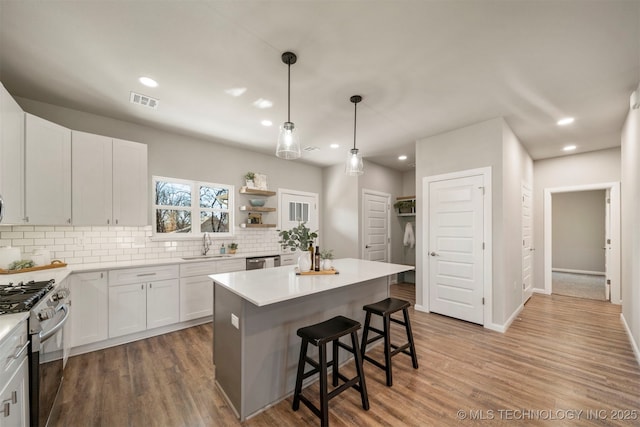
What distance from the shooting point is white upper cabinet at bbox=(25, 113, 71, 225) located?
2512mm

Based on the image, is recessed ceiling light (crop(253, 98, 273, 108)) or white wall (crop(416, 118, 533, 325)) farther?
white wall (crop(416, 118, 533, 325))

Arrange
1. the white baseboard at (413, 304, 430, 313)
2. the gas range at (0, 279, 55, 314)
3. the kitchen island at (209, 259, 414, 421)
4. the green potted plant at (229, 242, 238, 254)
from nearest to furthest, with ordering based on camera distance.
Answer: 1. the gas range at (0, 279, 55, 314)
2. the kitchen island at (209, 259, 414, 421)
3. the white baseboard at (413, 304, 430, 313)
4. the green potted plant at (229, 242, 238, 254)

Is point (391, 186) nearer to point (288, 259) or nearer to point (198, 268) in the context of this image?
point (288, 259)

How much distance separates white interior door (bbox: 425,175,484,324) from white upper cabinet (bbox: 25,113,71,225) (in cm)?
473

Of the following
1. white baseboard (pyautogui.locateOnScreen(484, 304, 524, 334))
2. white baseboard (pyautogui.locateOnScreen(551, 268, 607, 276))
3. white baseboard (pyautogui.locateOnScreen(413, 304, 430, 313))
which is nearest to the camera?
A: white baseboard (pyautogui.locateOnScreen(484, 304, 524, 334))

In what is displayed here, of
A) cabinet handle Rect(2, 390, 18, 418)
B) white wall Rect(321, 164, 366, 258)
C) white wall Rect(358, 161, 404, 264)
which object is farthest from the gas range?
white wall Rect(358, 161, 404, 264)

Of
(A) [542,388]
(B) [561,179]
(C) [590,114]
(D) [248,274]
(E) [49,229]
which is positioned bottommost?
(A) [542,388]

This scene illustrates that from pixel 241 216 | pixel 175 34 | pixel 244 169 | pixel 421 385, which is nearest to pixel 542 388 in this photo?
pixel 421 385

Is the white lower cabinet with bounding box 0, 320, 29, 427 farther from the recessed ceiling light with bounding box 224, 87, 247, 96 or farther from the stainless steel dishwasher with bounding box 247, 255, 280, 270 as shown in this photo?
the stainless steel dishwasher with bounding box 247, 255, 280, 270

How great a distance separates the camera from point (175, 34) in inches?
76.5

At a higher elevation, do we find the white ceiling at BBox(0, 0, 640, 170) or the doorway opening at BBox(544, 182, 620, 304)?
the white ceiling at BBox(0, 0, 640, 170)

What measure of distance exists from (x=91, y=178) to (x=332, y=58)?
3048 mm

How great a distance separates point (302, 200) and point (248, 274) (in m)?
3.43

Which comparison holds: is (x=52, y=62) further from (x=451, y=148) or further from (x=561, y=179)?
(x=561, y=179)
